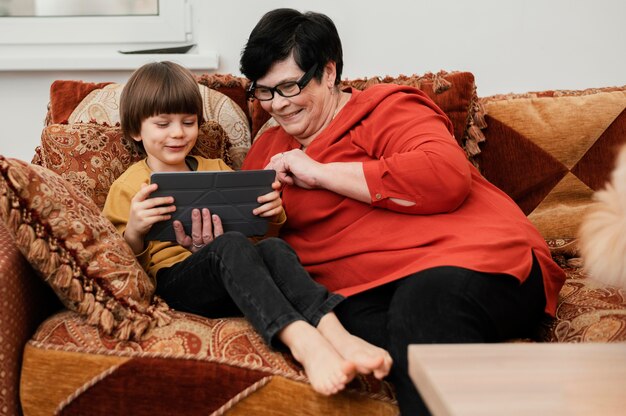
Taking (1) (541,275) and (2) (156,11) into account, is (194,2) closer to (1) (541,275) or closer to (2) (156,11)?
(2) (156,11)

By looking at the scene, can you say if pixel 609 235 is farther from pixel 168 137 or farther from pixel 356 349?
pixel 168 137

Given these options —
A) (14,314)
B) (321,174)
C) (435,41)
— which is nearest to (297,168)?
(321,174)

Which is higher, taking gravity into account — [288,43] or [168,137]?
[288,43]

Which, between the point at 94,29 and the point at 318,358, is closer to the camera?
the point at 318,358

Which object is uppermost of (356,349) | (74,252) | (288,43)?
(288,43)

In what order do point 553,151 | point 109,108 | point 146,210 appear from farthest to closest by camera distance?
point 553,151
point 109,108
point 146,210

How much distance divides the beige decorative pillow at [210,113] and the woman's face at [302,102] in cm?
28

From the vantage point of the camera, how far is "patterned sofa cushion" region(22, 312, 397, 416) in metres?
1.31

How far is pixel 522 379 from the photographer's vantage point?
2.92 ft

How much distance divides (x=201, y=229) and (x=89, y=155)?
392mm

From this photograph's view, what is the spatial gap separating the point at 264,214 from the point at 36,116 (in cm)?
133

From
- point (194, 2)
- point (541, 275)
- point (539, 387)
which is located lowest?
point (541, 275)

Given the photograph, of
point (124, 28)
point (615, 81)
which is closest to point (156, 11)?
point (124, 28)

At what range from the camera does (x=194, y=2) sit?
8.00 feet
